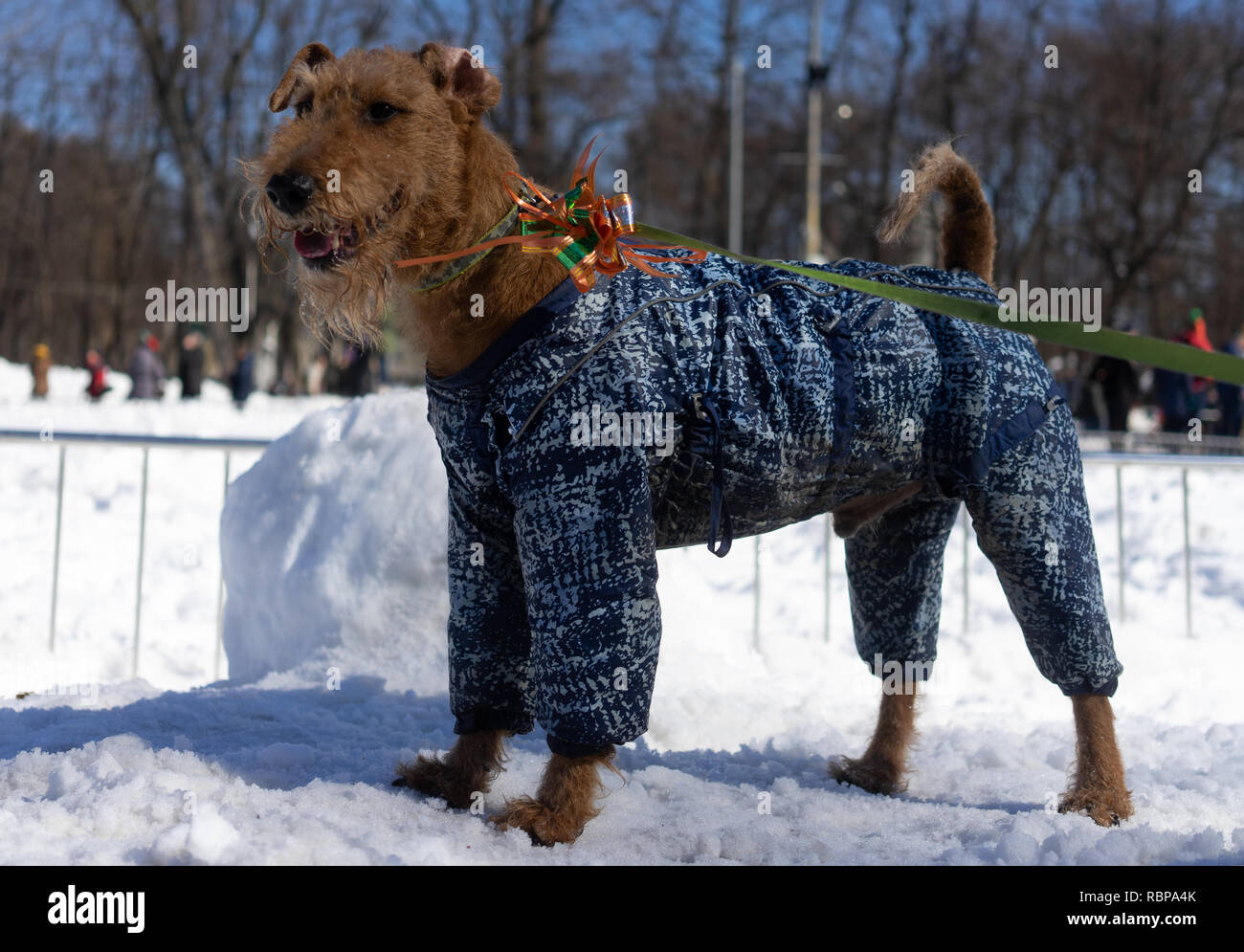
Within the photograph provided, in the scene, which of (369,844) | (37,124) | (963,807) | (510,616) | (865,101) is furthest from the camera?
(37,124)

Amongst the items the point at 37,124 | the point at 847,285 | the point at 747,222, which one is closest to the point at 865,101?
the point at 747,222

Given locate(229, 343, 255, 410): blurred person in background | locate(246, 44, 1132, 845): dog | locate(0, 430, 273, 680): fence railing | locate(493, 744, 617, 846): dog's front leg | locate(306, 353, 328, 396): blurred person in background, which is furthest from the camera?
locate(306, 353, 328, 396): blurred person in background

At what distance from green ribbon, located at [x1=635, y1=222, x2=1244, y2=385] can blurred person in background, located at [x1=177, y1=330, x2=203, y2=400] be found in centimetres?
2068

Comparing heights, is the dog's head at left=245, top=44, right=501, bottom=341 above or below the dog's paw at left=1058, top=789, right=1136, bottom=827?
above

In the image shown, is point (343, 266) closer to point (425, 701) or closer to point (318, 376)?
point (425, 701)

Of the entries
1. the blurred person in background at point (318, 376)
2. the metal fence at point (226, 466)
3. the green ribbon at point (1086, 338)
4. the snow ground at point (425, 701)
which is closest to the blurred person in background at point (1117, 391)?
the snow ground at point (425, 701)

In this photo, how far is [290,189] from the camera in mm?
2557

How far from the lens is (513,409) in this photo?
9.15 ft

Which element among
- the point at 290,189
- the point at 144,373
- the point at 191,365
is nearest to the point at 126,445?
the point at 290,189

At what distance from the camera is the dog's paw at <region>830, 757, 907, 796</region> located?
3.67 m

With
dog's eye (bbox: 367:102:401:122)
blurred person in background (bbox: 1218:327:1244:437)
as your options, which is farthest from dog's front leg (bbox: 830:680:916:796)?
blurred person in background (bbox: 1218:327:1244:437)

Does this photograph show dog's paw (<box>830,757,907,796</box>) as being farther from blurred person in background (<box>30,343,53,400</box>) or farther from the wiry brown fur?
blurred person in background (<box>30,343,53,400</box>)
